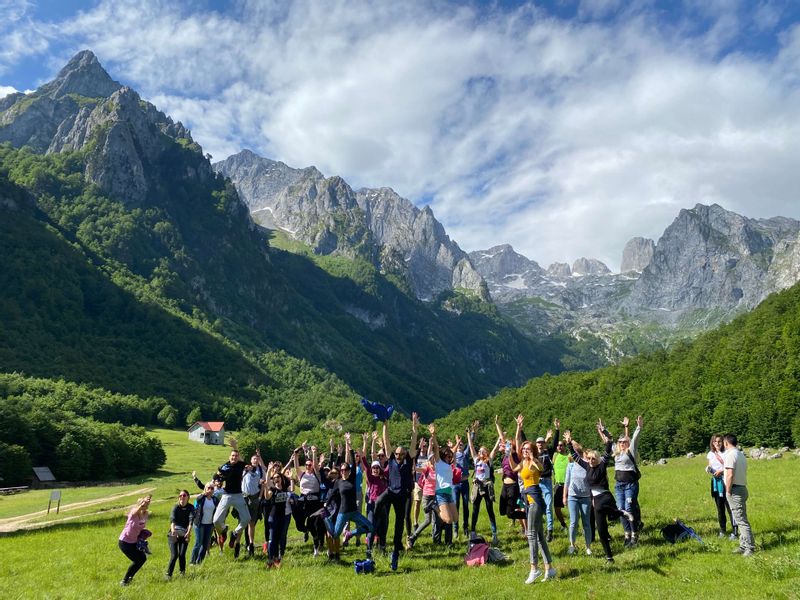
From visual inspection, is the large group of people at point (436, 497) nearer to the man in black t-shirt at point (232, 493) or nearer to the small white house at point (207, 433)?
the man in black t-shirt at point (232, 493)

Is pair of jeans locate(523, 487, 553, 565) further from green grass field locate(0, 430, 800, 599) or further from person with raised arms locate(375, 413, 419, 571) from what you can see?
person with raised arms locate(375, 413, 419, 571)

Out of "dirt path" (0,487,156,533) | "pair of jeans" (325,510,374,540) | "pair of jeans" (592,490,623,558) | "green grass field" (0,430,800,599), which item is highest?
"pair of jeans" (592,490,623,558)

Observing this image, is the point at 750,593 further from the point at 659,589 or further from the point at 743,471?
the point at 743,471

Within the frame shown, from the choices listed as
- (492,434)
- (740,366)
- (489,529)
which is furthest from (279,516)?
(492,434)

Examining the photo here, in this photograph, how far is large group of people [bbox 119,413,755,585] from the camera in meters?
13.1

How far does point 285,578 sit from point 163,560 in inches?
308

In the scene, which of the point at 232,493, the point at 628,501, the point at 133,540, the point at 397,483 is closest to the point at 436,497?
the point at 397,483

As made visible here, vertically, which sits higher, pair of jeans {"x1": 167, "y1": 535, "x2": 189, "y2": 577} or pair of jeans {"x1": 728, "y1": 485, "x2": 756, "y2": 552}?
pair of jeans {"x1": 728, "y1": 485, "x2": 756, "y2": 552}

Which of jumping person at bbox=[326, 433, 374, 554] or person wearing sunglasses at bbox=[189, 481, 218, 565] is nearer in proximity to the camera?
jumping person at bbox=[326, 433, 374, 554]

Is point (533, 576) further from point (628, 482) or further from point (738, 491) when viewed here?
point (738, 491)

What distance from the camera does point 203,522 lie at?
16.5 metres

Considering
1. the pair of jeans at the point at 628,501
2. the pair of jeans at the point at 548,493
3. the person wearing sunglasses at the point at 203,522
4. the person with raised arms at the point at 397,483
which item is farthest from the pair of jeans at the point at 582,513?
the person wearing sunglasses at the point at 203,522

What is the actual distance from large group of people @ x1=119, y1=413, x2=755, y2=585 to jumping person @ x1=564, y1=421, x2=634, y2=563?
0.03 m

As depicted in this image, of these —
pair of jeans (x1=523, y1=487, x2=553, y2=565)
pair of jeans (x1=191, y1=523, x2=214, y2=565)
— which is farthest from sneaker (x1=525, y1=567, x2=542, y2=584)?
pair of jeans (x1=191, y1=523, x2=214, y2=565)
